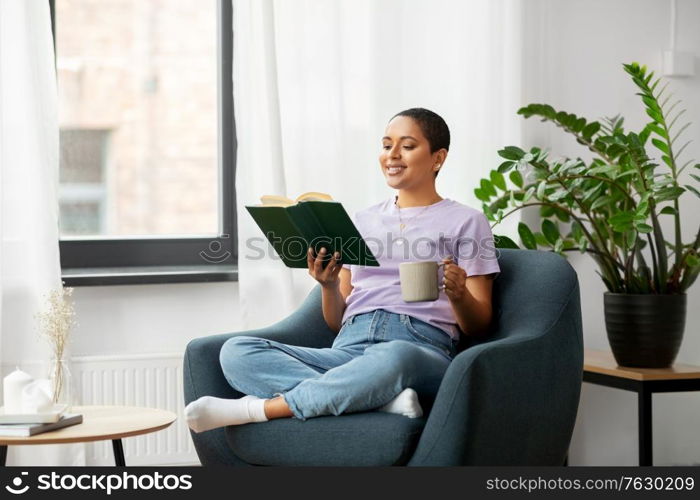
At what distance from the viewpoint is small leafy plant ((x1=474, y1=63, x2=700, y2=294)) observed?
276 centimetres

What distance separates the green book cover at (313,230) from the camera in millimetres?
2076

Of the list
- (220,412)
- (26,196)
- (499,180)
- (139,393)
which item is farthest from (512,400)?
(26,196)

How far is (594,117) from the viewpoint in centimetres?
341

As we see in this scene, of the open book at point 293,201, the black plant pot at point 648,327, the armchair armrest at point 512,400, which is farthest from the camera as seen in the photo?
the black plant pot at point 648,327

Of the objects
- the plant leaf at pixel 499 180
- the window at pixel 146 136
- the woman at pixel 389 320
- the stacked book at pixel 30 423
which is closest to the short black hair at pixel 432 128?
the woman at pixel 389 320

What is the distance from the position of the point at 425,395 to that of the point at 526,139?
1413 millimetres

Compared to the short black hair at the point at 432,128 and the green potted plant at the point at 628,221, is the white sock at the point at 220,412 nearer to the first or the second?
the short black hair at the point at 432,128

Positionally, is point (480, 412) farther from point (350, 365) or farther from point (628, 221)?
point (628, 221)

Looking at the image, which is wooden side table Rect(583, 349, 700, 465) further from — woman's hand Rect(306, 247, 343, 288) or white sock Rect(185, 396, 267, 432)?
white sock Rect(185, 396, 267, 432)

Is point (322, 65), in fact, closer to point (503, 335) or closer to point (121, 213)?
point (121, 213)

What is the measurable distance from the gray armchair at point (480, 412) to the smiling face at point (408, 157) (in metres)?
0.36

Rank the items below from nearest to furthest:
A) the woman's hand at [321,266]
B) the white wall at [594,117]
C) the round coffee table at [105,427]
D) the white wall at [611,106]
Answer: the round coffee table at [105,427], the woman's hand at [321,266], the white wall at [594,117], the white wall at [611,106]

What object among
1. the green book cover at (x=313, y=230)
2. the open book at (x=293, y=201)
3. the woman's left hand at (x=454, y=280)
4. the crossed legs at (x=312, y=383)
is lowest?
the crossed legs at (x=312, y=383)

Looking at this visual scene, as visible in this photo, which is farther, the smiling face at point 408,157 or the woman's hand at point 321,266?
the smiling face at point 408,157
